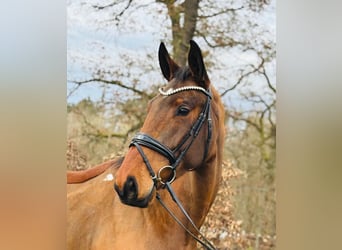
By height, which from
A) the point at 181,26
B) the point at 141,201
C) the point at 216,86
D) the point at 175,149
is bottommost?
the point at 141,201

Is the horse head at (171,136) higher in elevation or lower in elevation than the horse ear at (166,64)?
lower

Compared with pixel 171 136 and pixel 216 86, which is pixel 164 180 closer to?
pixel 171 136

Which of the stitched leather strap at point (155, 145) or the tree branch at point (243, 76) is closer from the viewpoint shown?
the stitched leather strap at point (155, 145)

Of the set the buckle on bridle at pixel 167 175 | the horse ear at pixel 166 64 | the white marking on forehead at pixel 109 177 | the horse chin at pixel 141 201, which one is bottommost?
the horse chin at pixel 141 201

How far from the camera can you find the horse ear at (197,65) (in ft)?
4.53

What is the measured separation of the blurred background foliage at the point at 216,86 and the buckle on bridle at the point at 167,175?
143mm

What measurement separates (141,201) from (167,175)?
0.35ft

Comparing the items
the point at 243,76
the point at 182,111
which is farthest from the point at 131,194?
the point at 243,76

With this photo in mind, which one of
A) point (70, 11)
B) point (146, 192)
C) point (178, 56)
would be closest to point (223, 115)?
point (178, 56)

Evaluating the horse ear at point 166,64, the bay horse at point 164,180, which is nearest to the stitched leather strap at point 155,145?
the bay horse at point 164,180

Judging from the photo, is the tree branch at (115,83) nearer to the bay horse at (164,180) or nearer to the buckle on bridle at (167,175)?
the bay horse at (164,180)

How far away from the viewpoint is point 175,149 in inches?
52.1

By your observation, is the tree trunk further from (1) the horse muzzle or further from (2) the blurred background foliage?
(1) the horse muzzle
